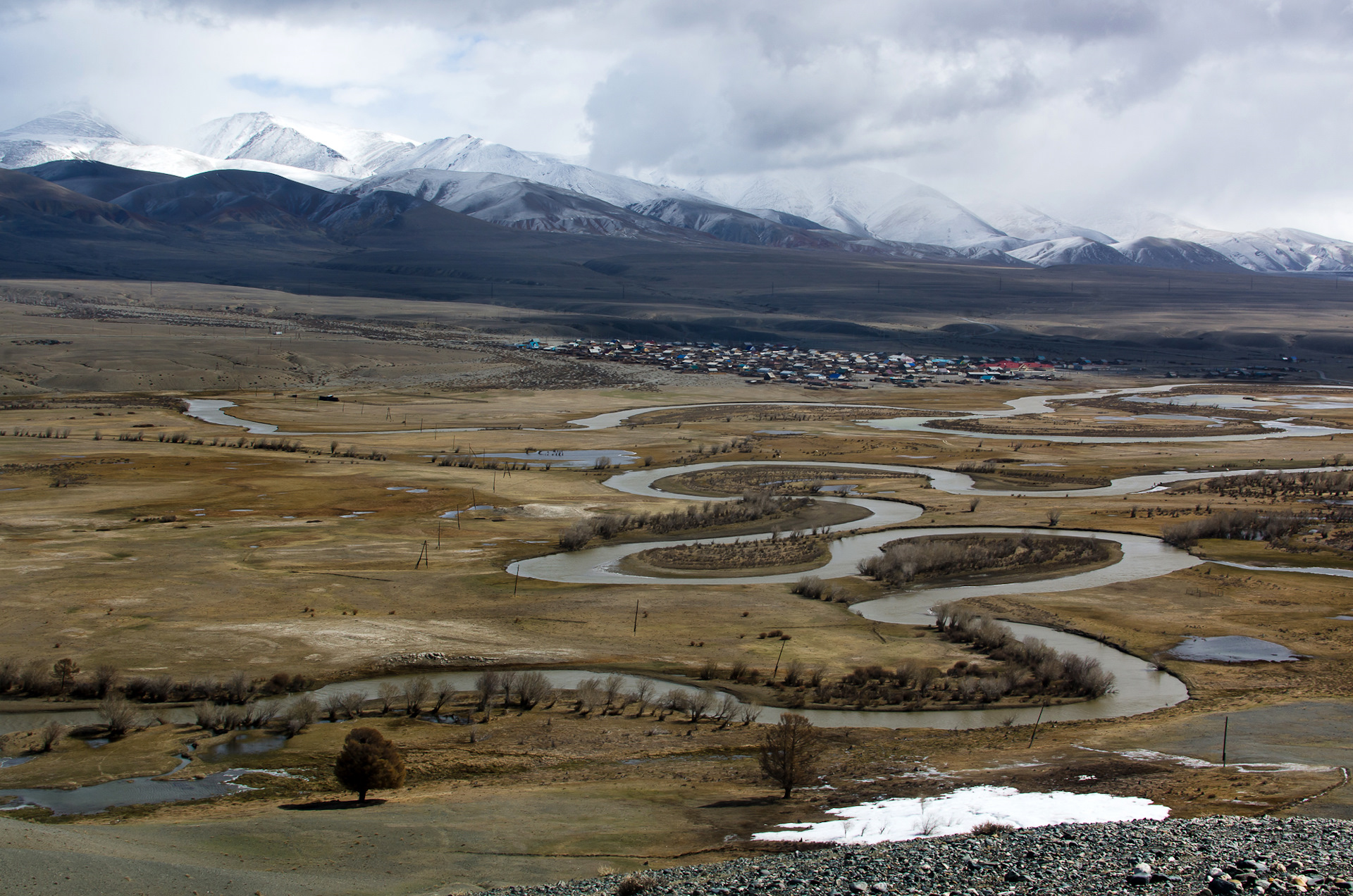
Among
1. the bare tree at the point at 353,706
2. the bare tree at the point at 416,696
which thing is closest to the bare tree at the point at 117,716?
the bare tree at the point at 353,706

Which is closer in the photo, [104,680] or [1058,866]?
[1058,866]

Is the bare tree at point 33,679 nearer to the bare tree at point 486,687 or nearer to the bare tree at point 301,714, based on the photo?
the bare tree at point 301,714

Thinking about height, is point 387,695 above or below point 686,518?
below

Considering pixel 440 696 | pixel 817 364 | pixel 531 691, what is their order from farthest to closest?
pixel 817 364, pixel 531 691, pixel 440 696

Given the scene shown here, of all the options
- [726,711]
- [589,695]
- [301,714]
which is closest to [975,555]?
[726,711]

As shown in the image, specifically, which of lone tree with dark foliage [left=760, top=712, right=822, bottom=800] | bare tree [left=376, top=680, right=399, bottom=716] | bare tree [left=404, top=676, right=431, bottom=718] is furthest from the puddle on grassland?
bare tree [left=376, top=680, right=399, bottom=716]

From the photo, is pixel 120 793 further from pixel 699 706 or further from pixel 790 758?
pixel 790 758

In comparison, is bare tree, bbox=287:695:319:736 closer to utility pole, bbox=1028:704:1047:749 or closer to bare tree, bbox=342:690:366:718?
bare tree, bbox=342:690:366:718
